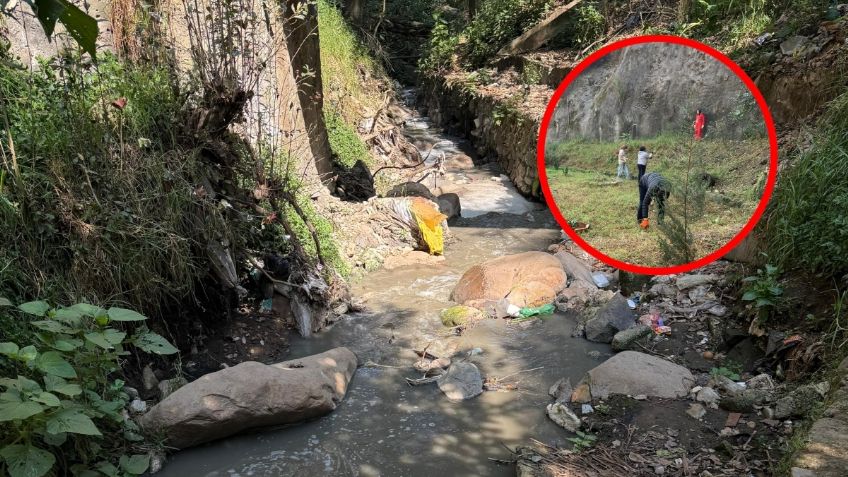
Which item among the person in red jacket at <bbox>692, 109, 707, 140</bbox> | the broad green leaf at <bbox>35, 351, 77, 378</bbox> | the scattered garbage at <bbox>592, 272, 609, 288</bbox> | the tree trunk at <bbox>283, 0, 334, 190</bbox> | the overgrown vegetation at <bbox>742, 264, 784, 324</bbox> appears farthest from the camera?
the tree trunk at <bbox>283, 0, 334, 190</bbox>

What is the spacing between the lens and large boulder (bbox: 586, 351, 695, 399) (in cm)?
438

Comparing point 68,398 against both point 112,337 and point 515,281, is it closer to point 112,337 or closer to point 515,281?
point 112,337

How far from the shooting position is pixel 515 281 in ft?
23.1

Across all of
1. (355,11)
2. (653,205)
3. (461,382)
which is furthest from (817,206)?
(355,11)

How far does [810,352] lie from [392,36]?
20906 mm

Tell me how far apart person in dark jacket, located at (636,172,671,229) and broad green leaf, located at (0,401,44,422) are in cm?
320

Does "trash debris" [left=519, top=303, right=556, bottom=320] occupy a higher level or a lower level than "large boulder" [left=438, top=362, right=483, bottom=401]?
higher

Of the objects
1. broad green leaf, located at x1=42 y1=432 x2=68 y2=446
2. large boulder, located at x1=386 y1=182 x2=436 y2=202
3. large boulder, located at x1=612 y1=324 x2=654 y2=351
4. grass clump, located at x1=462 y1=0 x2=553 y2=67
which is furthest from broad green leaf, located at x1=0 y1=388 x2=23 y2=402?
grass clump, located at x1=462 y1=0 x2=553 y2=67

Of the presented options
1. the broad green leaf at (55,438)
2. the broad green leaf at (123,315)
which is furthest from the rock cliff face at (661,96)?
the broad green leaf at (55,438)

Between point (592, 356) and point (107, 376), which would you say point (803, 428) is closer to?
point (592, 356)

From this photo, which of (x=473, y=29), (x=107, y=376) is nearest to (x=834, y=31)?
(x=107, y=376)

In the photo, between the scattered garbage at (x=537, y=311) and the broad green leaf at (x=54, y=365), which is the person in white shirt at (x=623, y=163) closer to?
the broad green leaf at (x=54, y=365)

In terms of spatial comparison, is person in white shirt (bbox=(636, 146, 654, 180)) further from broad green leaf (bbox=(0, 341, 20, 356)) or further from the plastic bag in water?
the plastic bag in water

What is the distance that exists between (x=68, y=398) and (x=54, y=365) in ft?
1.29
